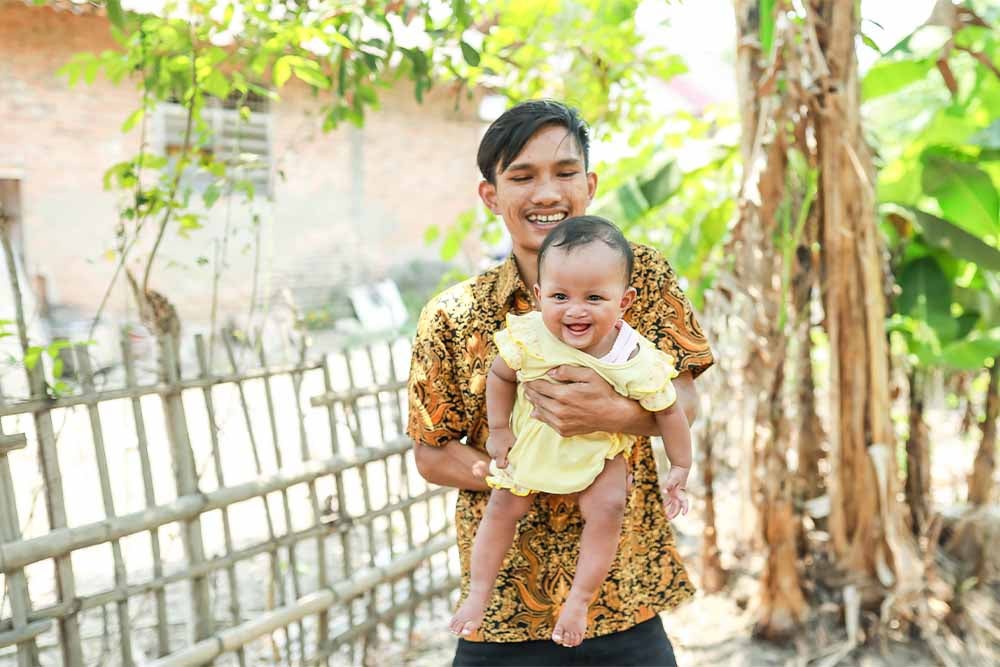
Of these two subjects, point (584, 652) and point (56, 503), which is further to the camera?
point (56, 503)

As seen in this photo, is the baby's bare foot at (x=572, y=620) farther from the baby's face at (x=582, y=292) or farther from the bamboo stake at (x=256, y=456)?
the bamboo stake at (x=256, y=456)

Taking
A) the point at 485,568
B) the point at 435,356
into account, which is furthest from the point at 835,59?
the point at 485,568

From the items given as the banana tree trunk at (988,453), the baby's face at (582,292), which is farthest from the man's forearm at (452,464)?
the banana tree trunk at (988,453)

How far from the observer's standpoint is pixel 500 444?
148cm

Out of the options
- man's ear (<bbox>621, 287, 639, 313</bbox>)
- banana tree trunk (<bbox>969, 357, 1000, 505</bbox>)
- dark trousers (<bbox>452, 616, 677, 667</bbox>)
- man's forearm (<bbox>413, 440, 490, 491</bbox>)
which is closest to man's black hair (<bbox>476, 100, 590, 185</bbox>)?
man's ear (<bbox>621, 287, 639, 313</bbox>)

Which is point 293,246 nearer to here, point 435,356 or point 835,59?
point 835,59

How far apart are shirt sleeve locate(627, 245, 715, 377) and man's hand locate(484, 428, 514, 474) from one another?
33 cm

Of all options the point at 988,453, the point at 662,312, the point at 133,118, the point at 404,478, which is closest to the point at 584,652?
the point at 662,312

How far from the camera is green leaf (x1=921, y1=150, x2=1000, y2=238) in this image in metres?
3.45

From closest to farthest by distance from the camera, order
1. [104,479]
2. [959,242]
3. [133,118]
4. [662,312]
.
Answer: [662,312] < [104,479] < [133,118] < [959,242]

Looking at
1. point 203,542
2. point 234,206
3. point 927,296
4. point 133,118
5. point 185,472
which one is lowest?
point 203,542

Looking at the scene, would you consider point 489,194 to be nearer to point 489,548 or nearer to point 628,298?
point 628,298

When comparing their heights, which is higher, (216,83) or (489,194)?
(216,83)

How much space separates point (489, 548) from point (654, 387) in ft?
1.35
